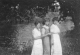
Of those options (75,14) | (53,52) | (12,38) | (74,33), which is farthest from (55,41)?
(12,38)

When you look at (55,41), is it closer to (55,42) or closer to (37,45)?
(55,42)

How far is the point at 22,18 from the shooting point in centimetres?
281

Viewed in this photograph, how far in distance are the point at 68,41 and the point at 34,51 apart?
0.69m

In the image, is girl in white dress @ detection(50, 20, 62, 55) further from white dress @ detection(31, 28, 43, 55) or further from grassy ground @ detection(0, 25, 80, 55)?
white dress @ detection(31, 28, 43, 55)

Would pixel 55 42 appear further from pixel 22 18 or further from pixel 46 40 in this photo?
pixel 22 18

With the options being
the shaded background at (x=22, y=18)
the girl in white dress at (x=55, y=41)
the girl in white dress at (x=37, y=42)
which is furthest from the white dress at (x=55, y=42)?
the girl in white dress at (x=37, y=42)

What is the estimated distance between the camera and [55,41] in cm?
274

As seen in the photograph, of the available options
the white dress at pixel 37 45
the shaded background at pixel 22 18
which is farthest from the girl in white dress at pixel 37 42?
the shaded background at pixel 22 18

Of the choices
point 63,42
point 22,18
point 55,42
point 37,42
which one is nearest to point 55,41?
point 55,42

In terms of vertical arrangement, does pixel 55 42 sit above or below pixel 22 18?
below

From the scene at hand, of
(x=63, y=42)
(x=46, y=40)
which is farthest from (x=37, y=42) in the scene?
(x=63, y=42)

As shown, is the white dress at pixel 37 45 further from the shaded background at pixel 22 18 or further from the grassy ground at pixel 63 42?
the shaded background at pixel 22 18

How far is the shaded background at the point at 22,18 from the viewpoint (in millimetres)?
2768

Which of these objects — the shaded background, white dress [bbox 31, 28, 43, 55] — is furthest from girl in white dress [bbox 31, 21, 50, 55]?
the shaded background
